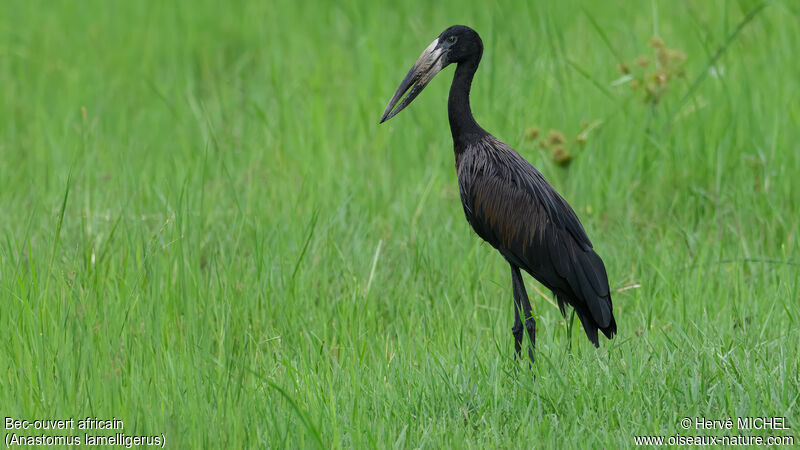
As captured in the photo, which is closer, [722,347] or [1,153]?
[722,347]

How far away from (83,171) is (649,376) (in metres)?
4.32

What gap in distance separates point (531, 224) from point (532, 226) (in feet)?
0.04

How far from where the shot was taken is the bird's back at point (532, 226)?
421cm

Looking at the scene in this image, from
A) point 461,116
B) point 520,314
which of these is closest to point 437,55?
point 461,116

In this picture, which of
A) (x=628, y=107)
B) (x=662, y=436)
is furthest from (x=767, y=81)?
(x=662, y=436)

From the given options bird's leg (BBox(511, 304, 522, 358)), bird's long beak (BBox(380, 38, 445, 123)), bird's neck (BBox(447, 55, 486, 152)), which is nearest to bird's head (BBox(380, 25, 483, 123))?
bird's long beak (BBox(380, 38, 445, 123))

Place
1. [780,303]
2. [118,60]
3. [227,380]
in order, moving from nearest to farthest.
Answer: [227,380], [780,303], [118,60]

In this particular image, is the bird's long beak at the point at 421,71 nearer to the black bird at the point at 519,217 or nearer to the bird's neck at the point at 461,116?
the black bird at the point at 519,217

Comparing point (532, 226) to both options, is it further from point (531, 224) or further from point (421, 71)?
point (421, 71)

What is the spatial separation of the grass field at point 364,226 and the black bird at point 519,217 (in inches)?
7.4

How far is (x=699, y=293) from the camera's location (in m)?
4.75

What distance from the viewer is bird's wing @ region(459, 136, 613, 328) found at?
4.22 m

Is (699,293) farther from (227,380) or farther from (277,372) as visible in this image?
(227,380)

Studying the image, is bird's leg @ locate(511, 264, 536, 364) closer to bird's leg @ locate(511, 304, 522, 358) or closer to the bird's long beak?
bird's leg @ locate(511, 304, 522, 358)
